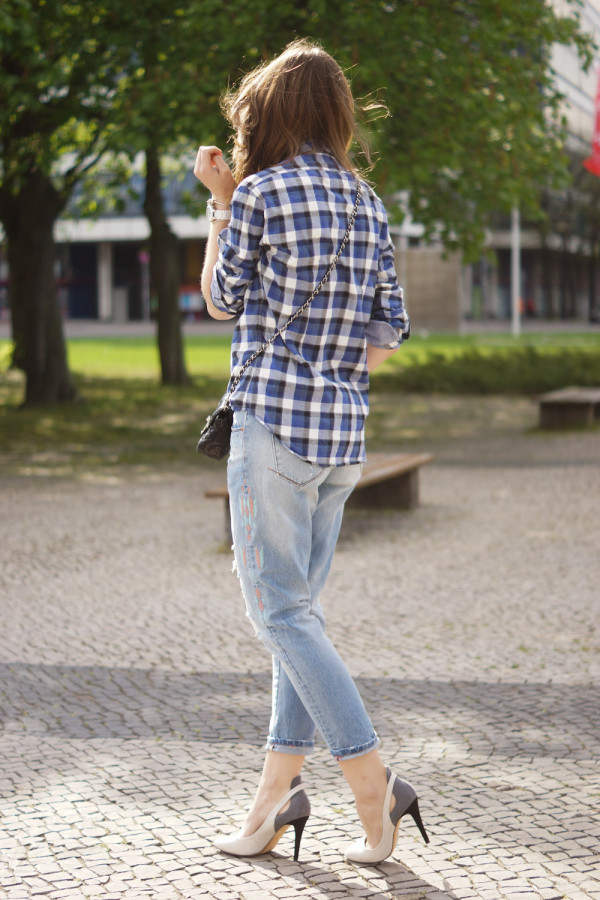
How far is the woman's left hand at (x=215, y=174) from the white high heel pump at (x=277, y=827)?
A: 150cm

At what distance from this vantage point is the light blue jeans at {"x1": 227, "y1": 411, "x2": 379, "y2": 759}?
9.71 feet

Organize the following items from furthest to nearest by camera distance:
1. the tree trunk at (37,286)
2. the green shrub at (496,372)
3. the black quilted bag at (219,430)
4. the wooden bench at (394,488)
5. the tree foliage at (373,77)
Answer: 1. the green shrub at (496,372)
2. the tree trunk at (37,286)
3. the tree foliage at (373,77)
4. the wooden bench at (394,488)
5. the black quilted bag at (219,430)

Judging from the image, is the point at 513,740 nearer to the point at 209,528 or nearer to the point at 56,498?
the point at 209,528

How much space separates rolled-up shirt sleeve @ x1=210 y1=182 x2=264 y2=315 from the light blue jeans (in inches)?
12.4

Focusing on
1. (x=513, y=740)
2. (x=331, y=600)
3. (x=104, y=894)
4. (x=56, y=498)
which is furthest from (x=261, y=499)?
(x=56, y=498)

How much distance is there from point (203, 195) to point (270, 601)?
13059 mm

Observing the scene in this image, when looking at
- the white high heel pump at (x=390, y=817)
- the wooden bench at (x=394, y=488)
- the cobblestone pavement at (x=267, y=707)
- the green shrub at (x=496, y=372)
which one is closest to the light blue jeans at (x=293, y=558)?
the white high heel pump at (x=390, y=817)

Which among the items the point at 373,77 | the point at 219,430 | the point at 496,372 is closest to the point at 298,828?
the point at 219,430

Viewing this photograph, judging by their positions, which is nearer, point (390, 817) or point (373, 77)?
point (390, 817)

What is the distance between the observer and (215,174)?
303 centimetres

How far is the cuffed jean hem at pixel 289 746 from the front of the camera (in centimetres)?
323

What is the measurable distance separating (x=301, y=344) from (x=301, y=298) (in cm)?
11

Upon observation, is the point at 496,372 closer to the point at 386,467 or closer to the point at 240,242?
the point at 386,467

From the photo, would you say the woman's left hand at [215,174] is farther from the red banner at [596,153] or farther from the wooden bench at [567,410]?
the wooden bench at [567,410]
